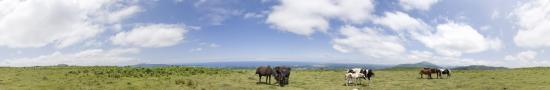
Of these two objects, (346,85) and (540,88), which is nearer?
(540,88)

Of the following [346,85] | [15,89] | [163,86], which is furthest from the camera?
[346,85]

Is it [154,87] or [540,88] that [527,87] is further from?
[154,87]

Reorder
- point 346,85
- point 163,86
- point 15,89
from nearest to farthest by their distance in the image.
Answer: point 15,89 < point 163,86 < point 346,85

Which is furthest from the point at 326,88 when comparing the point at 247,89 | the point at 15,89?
the point at 15,89

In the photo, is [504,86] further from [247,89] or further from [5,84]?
[5,84]

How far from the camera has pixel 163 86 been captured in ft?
140

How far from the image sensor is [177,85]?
144ft

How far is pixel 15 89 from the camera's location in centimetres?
3994

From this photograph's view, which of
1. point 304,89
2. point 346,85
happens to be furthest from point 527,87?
point 304,89

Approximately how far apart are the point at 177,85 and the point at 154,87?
2609 millimetres

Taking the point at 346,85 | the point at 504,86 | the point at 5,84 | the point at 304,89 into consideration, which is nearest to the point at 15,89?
the point at 5,84

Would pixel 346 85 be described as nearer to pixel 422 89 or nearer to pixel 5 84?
pixel 422 89

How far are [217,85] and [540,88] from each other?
2555cm

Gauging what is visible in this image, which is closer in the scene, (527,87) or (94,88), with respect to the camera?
(94,88)
